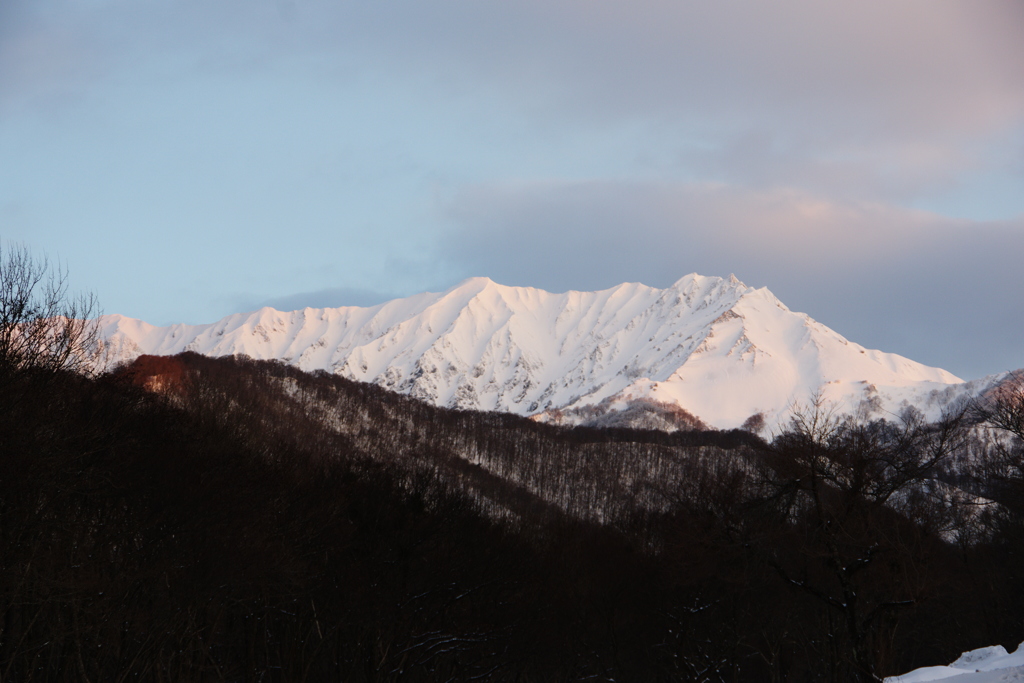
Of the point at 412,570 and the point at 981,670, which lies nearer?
the point at 981,670

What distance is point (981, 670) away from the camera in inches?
810

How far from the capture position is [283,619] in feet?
103

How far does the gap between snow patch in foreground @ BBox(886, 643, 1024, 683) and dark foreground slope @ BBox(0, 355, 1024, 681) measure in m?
1.48

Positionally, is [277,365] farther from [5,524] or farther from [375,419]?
[5,524]

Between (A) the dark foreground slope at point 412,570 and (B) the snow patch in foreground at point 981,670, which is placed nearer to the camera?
(B) the snow patch in foreground at point 981,670

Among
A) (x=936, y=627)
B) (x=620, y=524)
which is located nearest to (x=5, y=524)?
(x=620, y=524)

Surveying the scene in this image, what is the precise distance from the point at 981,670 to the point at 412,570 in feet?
63.9

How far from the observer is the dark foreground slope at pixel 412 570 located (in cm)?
2112

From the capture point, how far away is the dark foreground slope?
21125 millimetres

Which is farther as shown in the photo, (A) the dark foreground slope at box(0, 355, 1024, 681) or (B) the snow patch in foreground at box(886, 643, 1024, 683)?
(A) the dark foreground slope at box(0, 355, 1024, 681)

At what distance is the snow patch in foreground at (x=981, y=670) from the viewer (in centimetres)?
1758

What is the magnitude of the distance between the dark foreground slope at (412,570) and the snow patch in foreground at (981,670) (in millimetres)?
1484

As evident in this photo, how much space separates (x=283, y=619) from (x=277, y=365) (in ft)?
560

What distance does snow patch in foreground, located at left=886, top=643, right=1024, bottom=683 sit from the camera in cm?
1758
